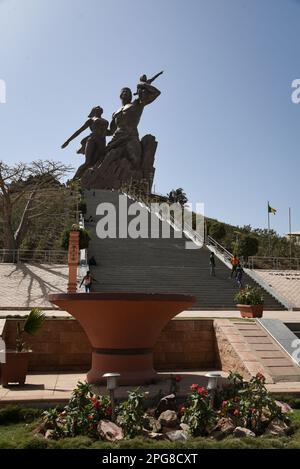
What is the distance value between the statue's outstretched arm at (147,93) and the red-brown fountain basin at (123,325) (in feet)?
148

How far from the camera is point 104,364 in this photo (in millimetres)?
9383

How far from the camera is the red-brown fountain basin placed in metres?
9.13

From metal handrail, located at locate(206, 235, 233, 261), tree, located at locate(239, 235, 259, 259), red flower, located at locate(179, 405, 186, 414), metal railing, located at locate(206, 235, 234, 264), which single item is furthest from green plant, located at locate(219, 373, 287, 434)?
tree, located at locate(239, 235, 259, 259)

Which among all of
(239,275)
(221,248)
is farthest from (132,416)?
(221,248)

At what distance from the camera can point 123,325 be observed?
9.26 m

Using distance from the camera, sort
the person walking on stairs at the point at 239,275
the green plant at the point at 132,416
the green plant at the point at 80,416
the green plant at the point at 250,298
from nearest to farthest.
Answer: the green plant at the point at 132,416 → the green plant at the point at 80,416 → the green plant at the point at 250,298 → the person walking on stairs at the point at 239,275

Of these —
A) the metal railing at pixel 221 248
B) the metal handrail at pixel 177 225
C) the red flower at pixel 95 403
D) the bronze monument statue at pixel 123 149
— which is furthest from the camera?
the bronze monument statue at pixel 123 149

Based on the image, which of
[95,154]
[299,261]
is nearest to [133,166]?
[95,154]

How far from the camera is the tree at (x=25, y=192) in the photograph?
24.5 metres

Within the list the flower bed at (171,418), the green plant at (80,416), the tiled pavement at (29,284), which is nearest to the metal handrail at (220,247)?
the tiled pavement at (29,284)

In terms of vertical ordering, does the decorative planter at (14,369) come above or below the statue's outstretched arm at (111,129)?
below

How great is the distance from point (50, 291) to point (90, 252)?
6000 millimetres

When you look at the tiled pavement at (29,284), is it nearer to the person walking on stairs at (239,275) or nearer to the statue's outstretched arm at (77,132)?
the person walking on stairs at (239,275)

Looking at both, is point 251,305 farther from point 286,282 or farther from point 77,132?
point 77,132
